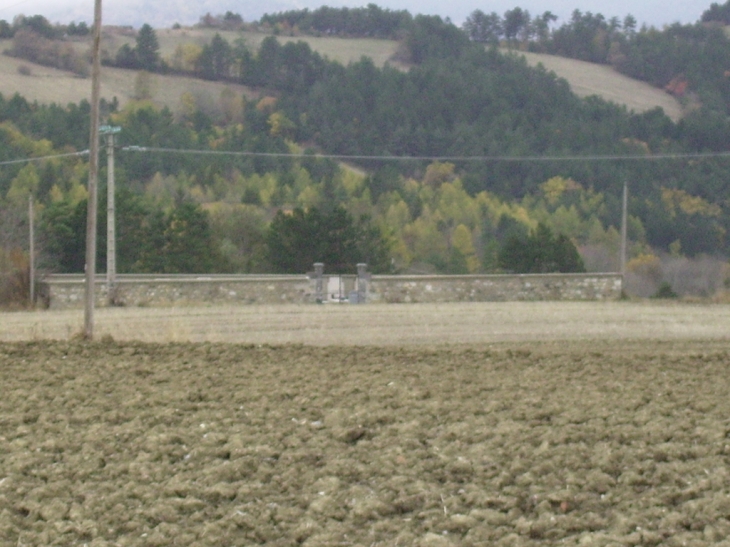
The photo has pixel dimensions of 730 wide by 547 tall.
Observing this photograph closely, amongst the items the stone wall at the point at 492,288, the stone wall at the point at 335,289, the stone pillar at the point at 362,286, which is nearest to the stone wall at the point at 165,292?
the stone wall at the point at 335,289

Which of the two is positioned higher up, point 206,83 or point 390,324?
point 206,83

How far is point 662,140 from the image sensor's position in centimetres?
11725

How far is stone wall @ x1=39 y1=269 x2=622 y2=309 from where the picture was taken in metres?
31.5

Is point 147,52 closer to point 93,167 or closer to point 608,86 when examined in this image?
point 608,86

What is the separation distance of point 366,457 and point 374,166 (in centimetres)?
10691

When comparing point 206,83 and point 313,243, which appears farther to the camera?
point 206,83

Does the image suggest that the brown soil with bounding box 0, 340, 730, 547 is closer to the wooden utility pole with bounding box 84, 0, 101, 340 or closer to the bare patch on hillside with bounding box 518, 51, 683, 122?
the wooden utility pole with bounding box 84, 0, 101, 340

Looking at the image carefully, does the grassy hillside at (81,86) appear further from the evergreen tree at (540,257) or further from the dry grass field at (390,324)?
the dry grass field at (390,324)

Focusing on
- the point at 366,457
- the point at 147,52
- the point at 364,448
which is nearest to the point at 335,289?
the point at 364,448

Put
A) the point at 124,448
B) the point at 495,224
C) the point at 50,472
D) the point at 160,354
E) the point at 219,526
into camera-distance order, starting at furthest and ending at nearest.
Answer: the point at 495,224, the point at 160,354, the point at 124,448, the point at 50,472, the point at 219,526

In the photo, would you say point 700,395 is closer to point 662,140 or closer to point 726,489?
point 726,489

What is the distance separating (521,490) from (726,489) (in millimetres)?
1374

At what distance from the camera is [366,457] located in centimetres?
861

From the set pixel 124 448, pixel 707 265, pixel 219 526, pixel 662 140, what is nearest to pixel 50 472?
pixel 124 448
